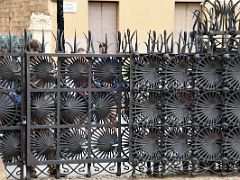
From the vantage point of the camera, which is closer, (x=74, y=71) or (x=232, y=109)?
(x=74, y=71)

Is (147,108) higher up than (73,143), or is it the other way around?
(147,108)

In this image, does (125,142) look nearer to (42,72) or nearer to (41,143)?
(41,143)

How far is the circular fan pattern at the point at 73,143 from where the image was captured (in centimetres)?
702

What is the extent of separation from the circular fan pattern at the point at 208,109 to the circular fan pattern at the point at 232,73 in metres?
0.22

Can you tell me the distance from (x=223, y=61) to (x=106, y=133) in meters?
1.81

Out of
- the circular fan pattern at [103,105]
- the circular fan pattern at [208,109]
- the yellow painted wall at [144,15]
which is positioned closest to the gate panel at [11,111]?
the circular fan pattern at [103,105]

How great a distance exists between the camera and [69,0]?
18.3 meters

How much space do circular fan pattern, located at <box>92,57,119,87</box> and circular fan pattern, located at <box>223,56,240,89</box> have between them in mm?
1455

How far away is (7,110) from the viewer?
680 centimetres

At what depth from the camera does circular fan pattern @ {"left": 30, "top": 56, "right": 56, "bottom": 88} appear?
6.84 metres

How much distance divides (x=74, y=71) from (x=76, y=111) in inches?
20.1

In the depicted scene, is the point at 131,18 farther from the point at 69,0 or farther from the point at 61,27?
the point at 61,27

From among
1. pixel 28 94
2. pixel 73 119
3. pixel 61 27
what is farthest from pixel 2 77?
pixel 61 27

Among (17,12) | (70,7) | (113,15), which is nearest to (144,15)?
(113,15)
